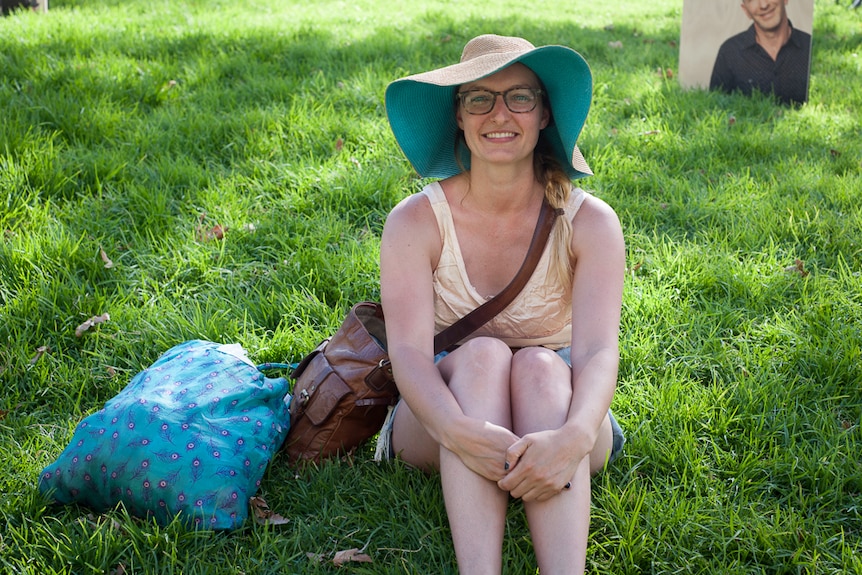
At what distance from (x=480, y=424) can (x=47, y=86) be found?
14.9 ft

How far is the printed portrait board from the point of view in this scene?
6.45m

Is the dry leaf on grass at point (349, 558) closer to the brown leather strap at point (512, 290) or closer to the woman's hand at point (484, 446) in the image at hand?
the woman's hand at point (484, 446)

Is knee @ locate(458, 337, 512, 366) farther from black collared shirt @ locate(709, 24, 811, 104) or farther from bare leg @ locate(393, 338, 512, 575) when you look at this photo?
black collared shirt @ locate(709, 24, 811, 104)

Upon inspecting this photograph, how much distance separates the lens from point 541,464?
2312 millimetres

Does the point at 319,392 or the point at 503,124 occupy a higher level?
the point at 503,124

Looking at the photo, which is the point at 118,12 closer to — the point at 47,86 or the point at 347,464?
the point at 47,86

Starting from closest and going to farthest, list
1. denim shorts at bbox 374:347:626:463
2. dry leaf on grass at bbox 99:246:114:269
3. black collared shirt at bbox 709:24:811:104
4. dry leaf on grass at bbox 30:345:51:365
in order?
denim shorts at bbox 374:347:626:463 < dry leaf on grass at bbox 30:345:51:365 < dry leaf on grass at bbox 99:246:114:269 < black collared shirt at bbox 709:24:811:104

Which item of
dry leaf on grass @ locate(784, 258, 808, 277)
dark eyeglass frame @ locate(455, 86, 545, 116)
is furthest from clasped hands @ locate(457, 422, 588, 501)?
dry leaf on grass @ locate(784, 258, 808, 277)

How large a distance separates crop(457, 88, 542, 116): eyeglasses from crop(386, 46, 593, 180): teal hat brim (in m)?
0.08

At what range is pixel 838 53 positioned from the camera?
8258mm

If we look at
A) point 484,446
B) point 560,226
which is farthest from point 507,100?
point 484,446

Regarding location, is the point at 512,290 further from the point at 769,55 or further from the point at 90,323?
the point at 769,55

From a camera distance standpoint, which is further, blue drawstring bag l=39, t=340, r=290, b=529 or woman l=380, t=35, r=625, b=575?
blue drawstring bag l=39, t=340, r=290, b=529

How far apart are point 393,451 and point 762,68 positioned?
5.11 m
